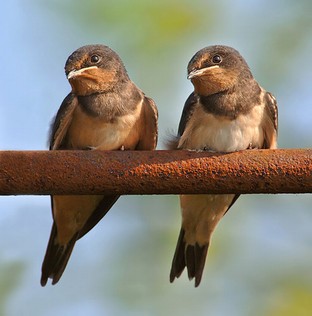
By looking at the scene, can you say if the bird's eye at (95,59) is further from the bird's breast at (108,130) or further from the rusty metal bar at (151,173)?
the rusty metal bar at (151,173)

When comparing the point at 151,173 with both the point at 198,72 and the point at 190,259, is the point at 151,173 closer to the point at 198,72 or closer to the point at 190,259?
the point at 198,72

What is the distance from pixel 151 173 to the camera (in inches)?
89.0

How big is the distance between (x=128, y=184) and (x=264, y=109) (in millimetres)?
2166

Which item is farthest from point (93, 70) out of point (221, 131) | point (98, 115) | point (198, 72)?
point (221, 131)

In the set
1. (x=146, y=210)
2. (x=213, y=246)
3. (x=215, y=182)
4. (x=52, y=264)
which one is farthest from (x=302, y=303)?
(x=215, y=182)

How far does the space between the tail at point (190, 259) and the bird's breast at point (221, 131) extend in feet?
1.58

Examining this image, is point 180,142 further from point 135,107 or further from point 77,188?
point 77,188

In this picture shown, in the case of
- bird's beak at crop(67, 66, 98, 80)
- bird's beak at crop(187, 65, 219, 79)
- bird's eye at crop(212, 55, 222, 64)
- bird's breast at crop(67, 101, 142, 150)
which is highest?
bird's eye at crop(212, 55, 222, 64)

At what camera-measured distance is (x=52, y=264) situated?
412 cm

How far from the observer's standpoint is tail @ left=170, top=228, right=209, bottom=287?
4.04 meters

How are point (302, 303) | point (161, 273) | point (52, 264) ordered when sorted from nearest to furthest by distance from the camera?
point (52, 264) → point (302, 303) → point (161, 273)

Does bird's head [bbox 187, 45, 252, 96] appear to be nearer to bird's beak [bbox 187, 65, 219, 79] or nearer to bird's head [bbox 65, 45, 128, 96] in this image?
bird's beak [bbox 187, 65, 219, 79]

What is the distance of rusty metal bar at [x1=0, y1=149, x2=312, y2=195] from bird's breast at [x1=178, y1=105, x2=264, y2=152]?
1.83 metres

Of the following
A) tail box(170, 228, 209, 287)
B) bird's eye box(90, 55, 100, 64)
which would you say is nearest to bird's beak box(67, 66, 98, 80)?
bird's eye box(90, 55, 100, 64)
